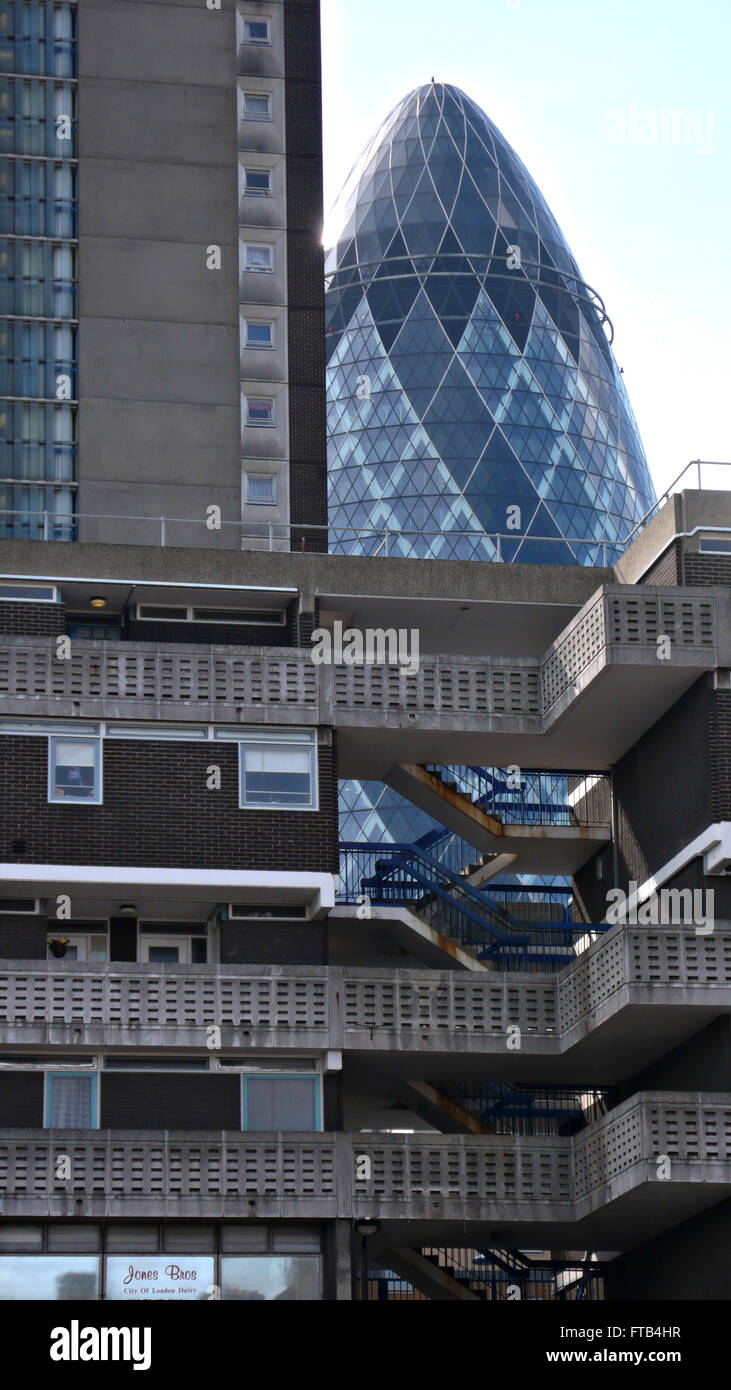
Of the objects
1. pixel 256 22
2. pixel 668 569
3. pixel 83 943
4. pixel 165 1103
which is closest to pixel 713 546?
pixel 668 569

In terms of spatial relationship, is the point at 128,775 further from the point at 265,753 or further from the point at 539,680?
the point at 539,680

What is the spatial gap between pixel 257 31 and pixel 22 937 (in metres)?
34.0

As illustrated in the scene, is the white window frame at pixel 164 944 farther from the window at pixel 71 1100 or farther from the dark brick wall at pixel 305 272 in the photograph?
the dark brick wall at pixel 305 272

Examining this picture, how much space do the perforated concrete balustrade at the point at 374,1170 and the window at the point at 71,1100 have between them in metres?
1.91

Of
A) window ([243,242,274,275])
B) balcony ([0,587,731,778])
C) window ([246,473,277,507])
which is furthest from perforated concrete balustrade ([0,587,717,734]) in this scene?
window ([243,242,274,275])

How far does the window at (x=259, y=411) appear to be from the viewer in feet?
242

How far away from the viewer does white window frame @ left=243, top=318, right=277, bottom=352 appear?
7419 cm

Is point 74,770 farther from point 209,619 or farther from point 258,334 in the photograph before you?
point 258,334

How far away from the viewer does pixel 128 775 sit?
184 feet

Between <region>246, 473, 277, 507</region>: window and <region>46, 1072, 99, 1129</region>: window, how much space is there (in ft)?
77.6

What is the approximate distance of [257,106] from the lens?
251 feet

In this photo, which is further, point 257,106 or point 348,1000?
point 257,106

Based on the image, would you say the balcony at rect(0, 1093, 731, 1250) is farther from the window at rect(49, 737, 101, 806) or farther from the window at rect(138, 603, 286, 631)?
the window at rect(138, 603, 286, 631)

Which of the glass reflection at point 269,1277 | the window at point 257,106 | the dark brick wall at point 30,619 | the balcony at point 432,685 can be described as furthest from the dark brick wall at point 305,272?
the glass reflection at point 269,1277
